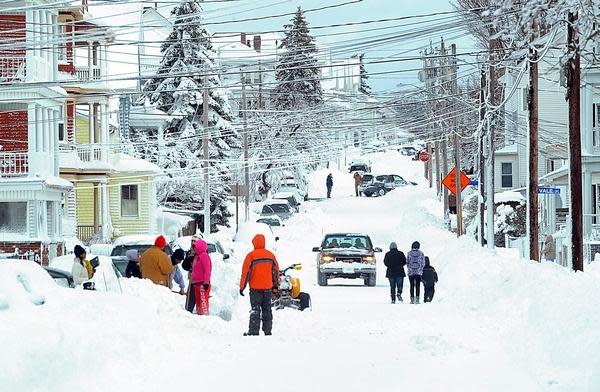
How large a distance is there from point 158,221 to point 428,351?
152 feet

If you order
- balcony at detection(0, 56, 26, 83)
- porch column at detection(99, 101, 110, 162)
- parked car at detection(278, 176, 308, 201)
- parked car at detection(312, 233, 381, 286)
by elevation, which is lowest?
parked car at detection(312, 233, 381, 286)

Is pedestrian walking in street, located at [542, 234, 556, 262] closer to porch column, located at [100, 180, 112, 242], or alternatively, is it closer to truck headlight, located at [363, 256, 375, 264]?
truck headlight, located at [363, 256, 375, 264]

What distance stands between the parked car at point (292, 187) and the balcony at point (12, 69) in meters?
51.0

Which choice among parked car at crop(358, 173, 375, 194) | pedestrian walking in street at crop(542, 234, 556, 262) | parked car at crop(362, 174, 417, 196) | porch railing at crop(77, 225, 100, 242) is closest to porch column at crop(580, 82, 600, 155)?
pedestrian walking in street at crop(542, 234, 556, 262)

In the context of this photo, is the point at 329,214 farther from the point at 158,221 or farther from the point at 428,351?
the point at 428,351

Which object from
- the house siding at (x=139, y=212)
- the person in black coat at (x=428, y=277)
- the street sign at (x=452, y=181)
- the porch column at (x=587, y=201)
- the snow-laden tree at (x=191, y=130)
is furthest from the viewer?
the snow-laden tree at (x=191, y=130)

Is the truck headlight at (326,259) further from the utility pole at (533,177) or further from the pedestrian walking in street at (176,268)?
the pedestrian walking in street at (176,268)

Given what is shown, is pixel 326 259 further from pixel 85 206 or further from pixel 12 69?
pixel 85 206

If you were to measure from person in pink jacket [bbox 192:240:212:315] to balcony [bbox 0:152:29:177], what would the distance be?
65.4 feet

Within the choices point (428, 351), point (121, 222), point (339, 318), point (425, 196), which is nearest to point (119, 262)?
point (339, 318)

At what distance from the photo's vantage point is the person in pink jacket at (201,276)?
22062 millimetres

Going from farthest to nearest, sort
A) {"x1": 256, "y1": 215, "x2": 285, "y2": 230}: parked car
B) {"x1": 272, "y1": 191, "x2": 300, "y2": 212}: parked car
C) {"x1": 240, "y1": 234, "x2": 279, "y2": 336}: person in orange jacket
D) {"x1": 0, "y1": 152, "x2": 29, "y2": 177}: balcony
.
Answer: {"x1": 272, "y1": 191, "x2": 300, "y2": 212}: parked car → {"x1": 256, "y1": 215, "x2": 285, "y2": 230}: parked car → {"x1": 0, "y1": 152, "x2": 29, "y2": 177}: balcony → {"x1": 240, "y1": 234, "x2": 279, "y2": 336}: person in orange jacket

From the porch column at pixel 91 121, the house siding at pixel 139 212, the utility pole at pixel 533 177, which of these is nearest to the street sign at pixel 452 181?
the house siding at pixel 139 212

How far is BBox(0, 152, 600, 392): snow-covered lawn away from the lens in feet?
39.2
